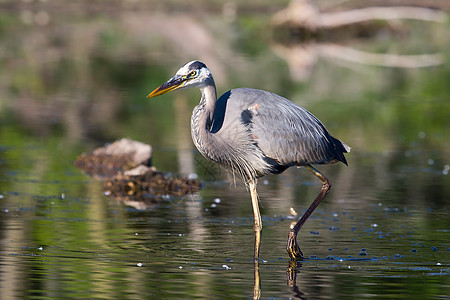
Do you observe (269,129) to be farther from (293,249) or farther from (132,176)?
(132,176)

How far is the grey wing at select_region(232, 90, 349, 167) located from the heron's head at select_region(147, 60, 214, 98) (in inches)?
19.4

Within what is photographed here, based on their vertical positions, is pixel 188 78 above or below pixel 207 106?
above

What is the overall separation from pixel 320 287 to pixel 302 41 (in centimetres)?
3192

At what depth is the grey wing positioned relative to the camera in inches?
360

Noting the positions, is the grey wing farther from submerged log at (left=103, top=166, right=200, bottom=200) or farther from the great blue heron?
submerged log at (left=103, top=166, right=200, bottom=200)

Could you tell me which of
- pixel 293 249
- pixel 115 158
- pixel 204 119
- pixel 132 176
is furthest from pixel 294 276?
pixel 115 158

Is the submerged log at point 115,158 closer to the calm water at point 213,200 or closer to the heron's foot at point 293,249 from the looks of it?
the calm water at point 213,200

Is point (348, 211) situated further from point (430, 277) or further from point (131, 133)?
point (131, 133)

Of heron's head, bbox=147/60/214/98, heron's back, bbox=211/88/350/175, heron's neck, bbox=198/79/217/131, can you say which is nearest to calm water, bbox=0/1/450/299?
heron's back, bbox=211/88/350/175

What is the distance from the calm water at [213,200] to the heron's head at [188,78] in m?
1.45

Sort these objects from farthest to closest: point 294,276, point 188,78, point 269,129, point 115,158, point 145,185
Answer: point 115,158 < point 145,185 < point 269,129 < point 188,78 < point 294,276

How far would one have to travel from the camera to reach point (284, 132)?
30.3 feet

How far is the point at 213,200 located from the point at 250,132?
252cm

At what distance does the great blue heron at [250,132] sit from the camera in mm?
8930
